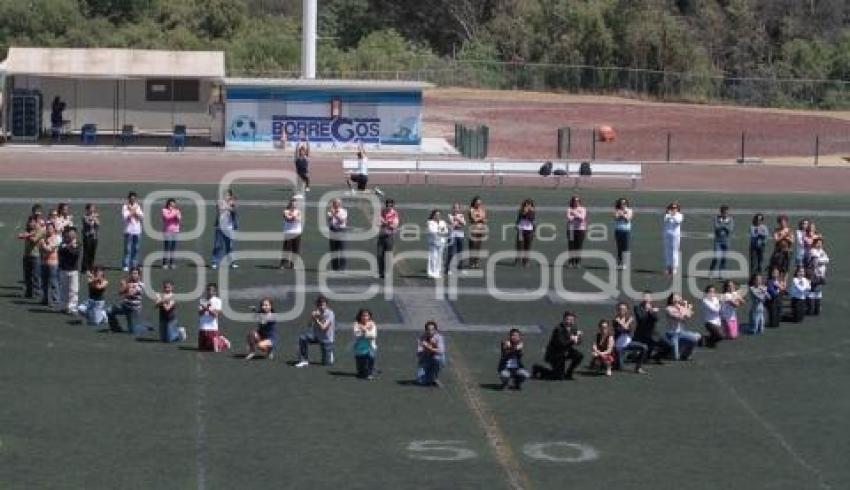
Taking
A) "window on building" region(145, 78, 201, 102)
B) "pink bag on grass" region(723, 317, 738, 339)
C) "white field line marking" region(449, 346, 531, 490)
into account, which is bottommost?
"white field line marking" region(449, 346, 531, 490)

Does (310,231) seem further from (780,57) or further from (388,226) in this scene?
(780,57)

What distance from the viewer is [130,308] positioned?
1041 inches

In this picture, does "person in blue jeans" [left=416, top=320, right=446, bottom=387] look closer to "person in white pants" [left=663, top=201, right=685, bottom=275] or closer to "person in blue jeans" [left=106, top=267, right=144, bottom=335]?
"person in blue jeans" [left=106, top=267, right=144, bottom=335]

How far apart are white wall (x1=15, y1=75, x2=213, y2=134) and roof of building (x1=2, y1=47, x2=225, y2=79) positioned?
1.38m

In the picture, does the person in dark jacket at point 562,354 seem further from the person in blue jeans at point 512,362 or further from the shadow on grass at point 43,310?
the shadow on grass at point 43,310

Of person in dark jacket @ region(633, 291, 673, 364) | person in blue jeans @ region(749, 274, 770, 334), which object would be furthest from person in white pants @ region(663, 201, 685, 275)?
person in dark jacket @ region(633, 291, 673, 364)

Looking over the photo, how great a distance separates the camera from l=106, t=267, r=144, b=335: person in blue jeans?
26.2 metres

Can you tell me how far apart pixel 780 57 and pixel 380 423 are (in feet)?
285

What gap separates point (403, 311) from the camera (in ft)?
96.3

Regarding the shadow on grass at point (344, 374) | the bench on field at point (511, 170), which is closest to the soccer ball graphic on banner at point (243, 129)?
the bench on field at point (511, 170)

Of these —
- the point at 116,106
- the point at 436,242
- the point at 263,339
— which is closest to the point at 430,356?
the point at 263,339

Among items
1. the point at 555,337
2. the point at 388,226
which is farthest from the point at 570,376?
the point at 388,226

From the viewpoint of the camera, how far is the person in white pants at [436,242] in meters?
31.9

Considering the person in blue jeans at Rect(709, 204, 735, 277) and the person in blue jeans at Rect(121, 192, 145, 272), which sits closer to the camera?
the person in blue jeans at Rect(121, 192, 145, 272)
